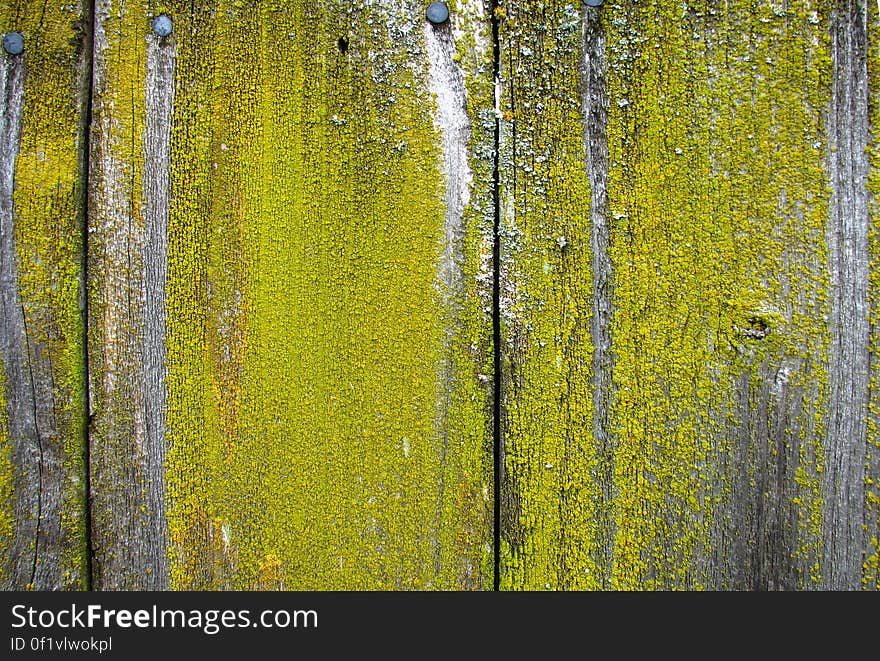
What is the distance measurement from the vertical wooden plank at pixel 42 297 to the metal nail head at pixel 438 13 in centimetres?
56

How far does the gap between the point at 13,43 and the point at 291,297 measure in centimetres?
60

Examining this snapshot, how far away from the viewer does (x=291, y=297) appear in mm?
956

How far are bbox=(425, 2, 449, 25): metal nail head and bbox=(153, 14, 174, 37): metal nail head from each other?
0.42 metres

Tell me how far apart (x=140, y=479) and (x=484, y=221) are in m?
0.71

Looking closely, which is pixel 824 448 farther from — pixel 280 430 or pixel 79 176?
pixel 79 176

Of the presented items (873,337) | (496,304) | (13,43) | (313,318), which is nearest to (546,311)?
(496,304)

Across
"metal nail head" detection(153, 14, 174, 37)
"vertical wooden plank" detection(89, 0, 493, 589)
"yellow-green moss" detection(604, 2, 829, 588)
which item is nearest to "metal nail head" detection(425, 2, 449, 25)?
"vertical wooden plank" detection(89, 0, 493, 589)

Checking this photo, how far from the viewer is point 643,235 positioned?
0.91m

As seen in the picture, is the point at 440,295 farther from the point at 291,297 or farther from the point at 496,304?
the point at 291,297

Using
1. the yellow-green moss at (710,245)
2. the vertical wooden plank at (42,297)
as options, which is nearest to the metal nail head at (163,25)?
the vertical wooden plank at (42,297)

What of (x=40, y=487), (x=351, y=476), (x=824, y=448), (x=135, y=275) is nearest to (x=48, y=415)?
(x=40, y=487)

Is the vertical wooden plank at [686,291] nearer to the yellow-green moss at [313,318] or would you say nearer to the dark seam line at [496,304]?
the dark seam line at [496,304]

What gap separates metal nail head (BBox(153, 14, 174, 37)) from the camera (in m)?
0.95

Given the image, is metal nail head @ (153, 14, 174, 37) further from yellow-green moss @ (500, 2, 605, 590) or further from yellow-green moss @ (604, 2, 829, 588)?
yellow-green moss @ (604, 2, 829, 588)
